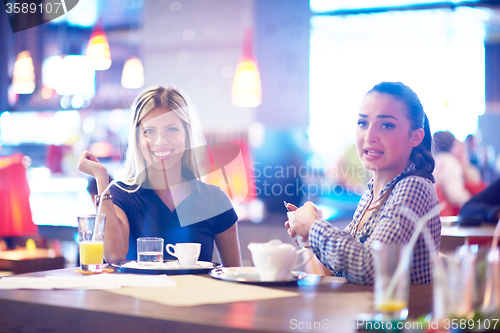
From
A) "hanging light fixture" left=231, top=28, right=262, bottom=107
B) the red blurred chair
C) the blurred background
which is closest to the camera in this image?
the red blurred chair

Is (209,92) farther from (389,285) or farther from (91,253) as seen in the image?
(389,285)

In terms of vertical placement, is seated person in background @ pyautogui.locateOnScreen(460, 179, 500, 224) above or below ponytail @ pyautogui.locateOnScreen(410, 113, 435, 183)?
below

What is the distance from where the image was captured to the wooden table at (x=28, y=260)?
3.48 m

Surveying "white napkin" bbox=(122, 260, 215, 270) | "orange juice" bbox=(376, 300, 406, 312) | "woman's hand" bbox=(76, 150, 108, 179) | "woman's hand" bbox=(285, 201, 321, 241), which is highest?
"woman's hand" bbox=(76, 150, 108, 179)

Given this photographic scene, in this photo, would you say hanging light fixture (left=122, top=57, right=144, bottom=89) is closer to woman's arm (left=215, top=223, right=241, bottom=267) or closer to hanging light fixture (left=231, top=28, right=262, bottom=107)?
hanging light fixture (left=231, top=28, right=262, bottom=107)

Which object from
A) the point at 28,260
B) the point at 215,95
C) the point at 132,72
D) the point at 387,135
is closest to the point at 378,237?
the point at 387,135

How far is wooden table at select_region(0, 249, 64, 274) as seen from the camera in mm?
3482

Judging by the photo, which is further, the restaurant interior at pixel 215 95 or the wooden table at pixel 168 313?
the restaurant interior at pixel 215 95

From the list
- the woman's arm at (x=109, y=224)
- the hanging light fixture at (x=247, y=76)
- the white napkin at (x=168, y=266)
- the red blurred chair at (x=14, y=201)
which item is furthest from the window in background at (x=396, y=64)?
the white napkin at (x=168, y=266)

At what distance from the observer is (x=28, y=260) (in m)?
3.50

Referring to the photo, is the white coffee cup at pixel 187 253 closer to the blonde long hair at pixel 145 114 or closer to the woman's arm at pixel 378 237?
the woman's arm at pixel 378 237

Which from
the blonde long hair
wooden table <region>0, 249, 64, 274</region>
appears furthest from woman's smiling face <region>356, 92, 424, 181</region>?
wooden table <region>0, 249, 64, 274</region>

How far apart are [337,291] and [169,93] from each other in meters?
1.15

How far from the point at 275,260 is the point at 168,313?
421 mm
